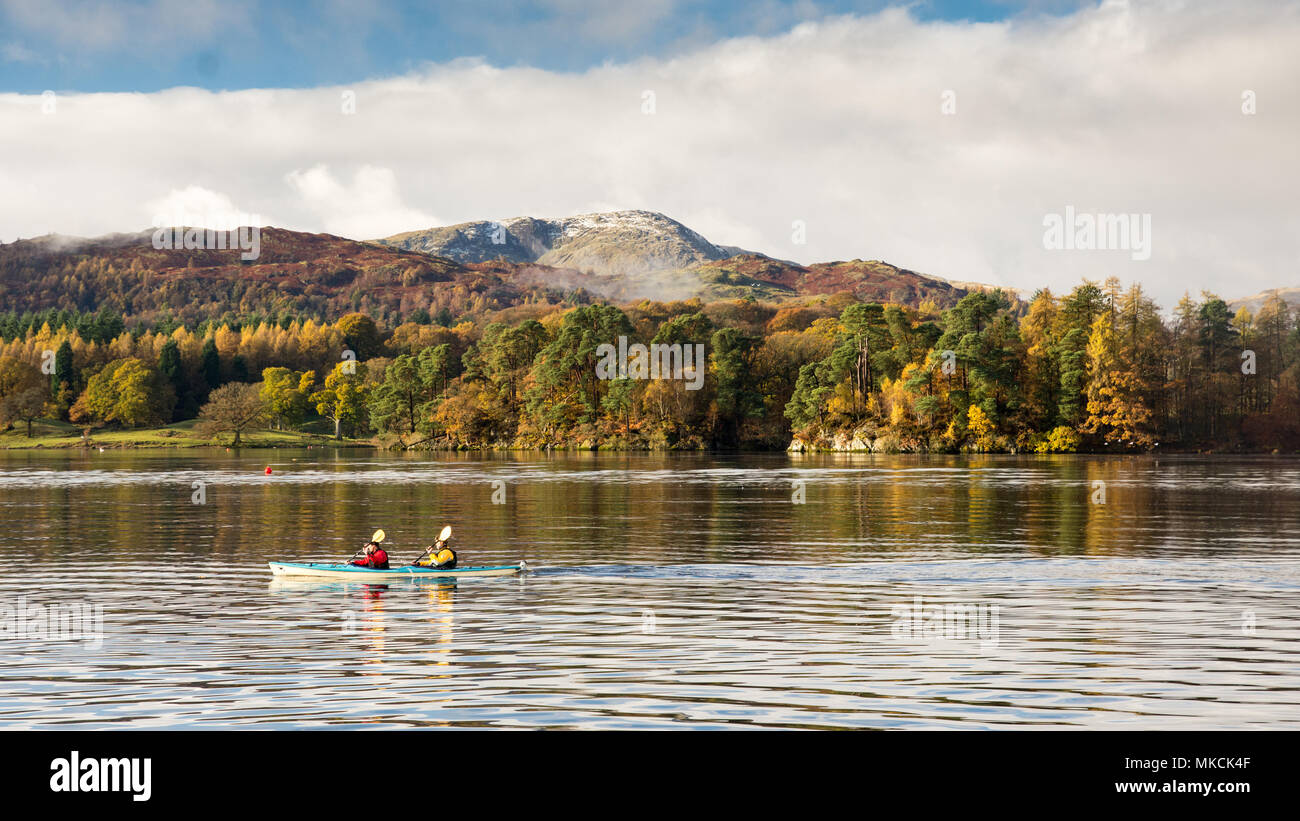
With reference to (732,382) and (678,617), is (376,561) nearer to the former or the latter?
(678,617)

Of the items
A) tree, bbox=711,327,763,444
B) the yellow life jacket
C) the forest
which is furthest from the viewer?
tree, bbox=711,327,763,444

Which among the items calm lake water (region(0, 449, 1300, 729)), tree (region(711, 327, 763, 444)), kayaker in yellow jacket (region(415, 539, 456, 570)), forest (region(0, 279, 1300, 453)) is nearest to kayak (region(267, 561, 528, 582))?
kayaker in yellow jacket (region(415, 539, 456, 570))

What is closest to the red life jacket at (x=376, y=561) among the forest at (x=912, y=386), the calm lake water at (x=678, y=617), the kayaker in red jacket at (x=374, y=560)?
the kayaker in red jacket at (x=374, y=560)

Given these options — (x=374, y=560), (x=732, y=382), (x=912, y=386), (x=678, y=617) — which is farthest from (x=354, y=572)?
(x=732, y=382)

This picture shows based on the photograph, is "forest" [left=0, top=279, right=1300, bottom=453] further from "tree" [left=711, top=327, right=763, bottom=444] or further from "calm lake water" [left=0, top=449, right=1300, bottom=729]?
"calm lake water" [left=0, top=449, right=1300, bottom=729]

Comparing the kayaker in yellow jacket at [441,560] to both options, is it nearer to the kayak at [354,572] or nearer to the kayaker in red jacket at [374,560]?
the kayak at [354,572]

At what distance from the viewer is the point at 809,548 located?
40.9 metres

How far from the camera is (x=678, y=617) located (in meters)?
25.9

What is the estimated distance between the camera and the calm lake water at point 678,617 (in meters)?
16.9

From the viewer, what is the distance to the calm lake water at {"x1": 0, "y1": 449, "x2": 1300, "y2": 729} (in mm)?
16859

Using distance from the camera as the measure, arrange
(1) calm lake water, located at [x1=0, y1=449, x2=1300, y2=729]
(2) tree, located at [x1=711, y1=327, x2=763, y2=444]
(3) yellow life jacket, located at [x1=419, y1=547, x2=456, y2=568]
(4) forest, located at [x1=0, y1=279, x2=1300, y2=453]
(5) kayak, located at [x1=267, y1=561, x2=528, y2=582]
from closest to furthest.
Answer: (1) calm lake water, located at [x1=0, y1=449, x2=1300, y2=729] → (5) kayak, located at [x1=267, y1=561, x2=528, y2=582] → (3) yellow life jacket, located at [x1=419, y1=547, x2=456, y2=568] → (4) forest, located at [x1=0, y1=279, x2=1300, y2=453] → (2) tree, located at [x1=711, y1=327, x2=763, y2=444]

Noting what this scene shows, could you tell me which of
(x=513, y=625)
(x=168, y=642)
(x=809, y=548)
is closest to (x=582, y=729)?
(x=513, y=625)

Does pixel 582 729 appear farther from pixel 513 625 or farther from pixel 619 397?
pixel 619 397

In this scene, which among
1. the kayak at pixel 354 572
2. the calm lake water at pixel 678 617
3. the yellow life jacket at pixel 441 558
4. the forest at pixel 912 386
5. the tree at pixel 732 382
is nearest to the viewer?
the calm lake water at pixel 678 617
